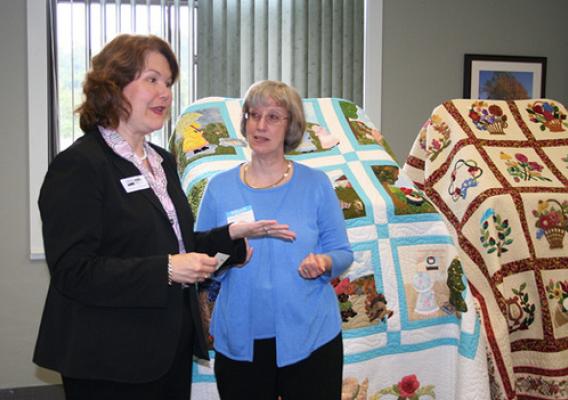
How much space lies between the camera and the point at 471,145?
2.37 m

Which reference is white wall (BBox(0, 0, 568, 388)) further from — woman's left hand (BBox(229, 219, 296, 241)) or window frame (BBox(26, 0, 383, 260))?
woman's left hand (BBox(229, 219, 296, 241))

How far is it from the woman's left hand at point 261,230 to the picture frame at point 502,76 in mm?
2695

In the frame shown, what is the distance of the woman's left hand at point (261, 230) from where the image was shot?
1.43 m

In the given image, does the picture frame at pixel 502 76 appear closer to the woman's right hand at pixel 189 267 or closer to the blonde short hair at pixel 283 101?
the blonde short hair at pixel 283 101

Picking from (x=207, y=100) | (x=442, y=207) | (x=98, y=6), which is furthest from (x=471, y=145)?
(x=98, y=6)

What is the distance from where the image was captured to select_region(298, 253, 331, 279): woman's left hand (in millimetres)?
1463

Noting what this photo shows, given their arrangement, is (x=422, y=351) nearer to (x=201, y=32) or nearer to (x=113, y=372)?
(x=113, y=372)

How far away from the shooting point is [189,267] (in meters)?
1.19

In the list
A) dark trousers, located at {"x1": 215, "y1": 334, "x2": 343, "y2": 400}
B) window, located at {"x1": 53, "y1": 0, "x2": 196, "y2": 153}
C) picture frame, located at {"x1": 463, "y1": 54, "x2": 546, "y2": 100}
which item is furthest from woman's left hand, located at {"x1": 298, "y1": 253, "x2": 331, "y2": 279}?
picture frame, located at {"x1": 463, "y1": 54, "x2": 546, "y2": 100}

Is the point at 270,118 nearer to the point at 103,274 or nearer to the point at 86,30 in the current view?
the point at 103,274

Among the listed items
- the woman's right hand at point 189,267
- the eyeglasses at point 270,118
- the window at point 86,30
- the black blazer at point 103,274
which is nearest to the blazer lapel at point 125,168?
the black blazer at point 103,274

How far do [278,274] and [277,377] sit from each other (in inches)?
10.8

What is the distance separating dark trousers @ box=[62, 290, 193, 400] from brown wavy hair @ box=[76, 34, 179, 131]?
47 centimetres

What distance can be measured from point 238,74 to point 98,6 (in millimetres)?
874
